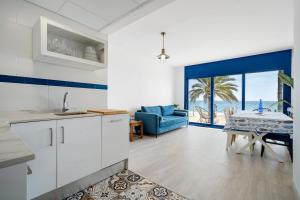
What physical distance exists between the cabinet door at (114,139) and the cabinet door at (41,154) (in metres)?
0.59

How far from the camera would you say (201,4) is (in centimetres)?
225

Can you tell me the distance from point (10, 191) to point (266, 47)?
5533 millimetres

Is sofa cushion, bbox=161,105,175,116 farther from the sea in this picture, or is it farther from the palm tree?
the palm tree

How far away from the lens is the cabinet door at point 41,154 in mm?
1330

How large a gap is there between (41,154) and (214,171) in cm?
223

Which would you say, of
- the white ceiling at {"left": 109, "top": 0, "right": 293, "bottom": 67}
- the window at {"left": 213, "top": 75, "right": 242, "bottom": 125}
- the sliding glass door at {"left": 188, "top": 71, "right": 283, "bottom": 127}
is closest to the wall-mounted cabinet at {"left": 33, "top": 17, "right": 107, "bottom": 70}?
the white ceiling at {"left": 109, "top": 0, "right": 293, "bottom": 67}

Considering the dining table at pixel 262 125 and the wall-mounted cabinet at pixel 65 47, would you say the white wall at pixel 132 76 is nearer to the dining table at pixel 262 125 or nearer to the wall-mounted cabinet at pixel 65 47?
the wall-mounted cabinet at pixel 65 47

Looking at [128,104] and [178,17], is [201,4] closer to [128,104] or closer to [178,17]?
[178,17]

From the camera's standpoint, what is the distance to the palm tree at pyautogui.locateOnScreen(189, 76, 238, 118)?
5.76 m

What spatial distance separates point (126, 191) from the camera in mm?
1721

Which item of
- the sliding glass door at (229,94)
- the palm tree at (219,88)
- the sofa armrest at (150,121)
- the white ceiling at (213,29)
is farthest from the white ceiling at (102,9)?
the palm tree at (219,88)

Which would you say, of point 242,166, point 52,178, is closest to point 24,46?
point 52,178

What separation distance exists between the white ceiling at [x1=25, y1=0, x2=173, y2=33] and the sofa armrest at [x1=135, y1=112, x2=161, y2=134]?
2505 millimetres

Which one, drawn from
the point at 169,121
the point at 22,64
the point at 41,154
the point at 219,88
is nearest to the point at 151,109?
the point at 169,121
